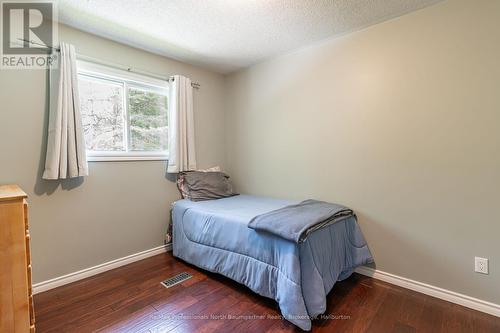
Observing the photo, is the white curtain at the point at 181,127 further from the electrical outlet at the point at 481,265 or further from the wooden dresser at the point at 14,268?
the electrical outlet at the point at 481,265

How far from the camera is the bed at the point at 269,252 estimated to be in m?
1.57

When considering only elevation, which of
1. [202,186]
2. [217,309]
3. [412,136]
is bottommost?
[217,309]

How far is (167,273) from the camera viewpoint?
236cm

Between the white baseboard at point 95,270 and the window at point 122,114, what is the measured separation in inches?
40.7

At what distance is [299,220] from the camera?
69.2 inches

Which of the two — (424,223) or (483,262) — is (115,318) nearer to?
(424,223)

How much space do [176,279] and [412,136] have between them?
2.39m

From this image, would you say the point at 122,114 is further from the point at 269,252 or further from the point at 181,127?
the point at 269,252

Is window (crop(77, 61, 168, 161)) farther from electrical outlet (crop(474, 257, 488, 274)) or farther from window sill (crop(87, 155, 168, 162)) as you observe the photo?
electrical outlet (crop(474, 257, 488, 274))

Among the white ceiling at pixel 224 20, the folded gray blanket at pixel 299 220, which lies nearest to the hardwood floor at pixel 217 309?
the folded gray blanket at pixel 299 220

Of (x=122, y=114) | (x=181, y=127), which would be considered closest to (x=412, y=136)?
(x=181, y=127)

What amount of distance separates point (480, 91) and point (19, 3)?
11.2ft

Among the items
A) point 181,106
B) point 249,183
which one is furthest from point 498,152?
point 181,106

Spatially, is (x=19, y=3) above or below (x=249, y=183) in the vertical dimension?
above
